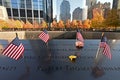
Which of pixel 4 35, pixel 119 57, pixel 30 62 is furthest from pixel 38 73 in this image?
pixel 4 35

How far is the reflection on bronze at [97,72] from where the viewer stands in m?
4.64

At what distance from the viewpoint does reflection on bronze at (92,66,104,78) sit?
4641 millimetres

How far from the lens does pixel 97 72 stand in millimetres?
4848

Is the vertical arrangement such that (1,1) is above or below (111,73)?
above

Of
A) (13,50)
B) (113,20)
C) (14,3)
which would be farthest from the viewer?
(14,3)

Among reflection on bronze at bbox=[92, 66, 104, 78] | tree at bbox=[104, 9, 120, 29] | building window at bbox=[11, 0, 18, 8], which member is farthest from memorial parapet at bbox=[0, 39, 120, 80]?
building window at bbox=[11, 0, 18, 8]

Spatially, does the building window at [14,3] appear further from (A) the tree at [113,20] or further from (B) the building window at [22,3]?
(A) the tree at [113,20]

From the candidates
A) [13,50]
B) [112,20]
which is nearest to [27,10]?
[112,20]

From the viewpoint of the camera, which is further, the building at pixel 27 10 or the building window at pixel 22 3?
the building window at pixel 22 3

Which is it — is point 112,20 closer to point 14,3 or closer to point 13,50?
point 13,50

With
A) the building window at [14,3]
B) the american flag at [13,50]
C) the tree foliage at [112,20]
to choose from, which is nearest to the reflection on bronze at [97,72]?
the american flag at [13,50]

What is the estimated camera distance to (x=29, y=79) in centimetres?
436

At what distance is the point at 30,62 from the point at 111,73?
2.64 meters

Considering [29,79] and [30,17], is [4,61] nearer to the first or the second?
[29,79]
